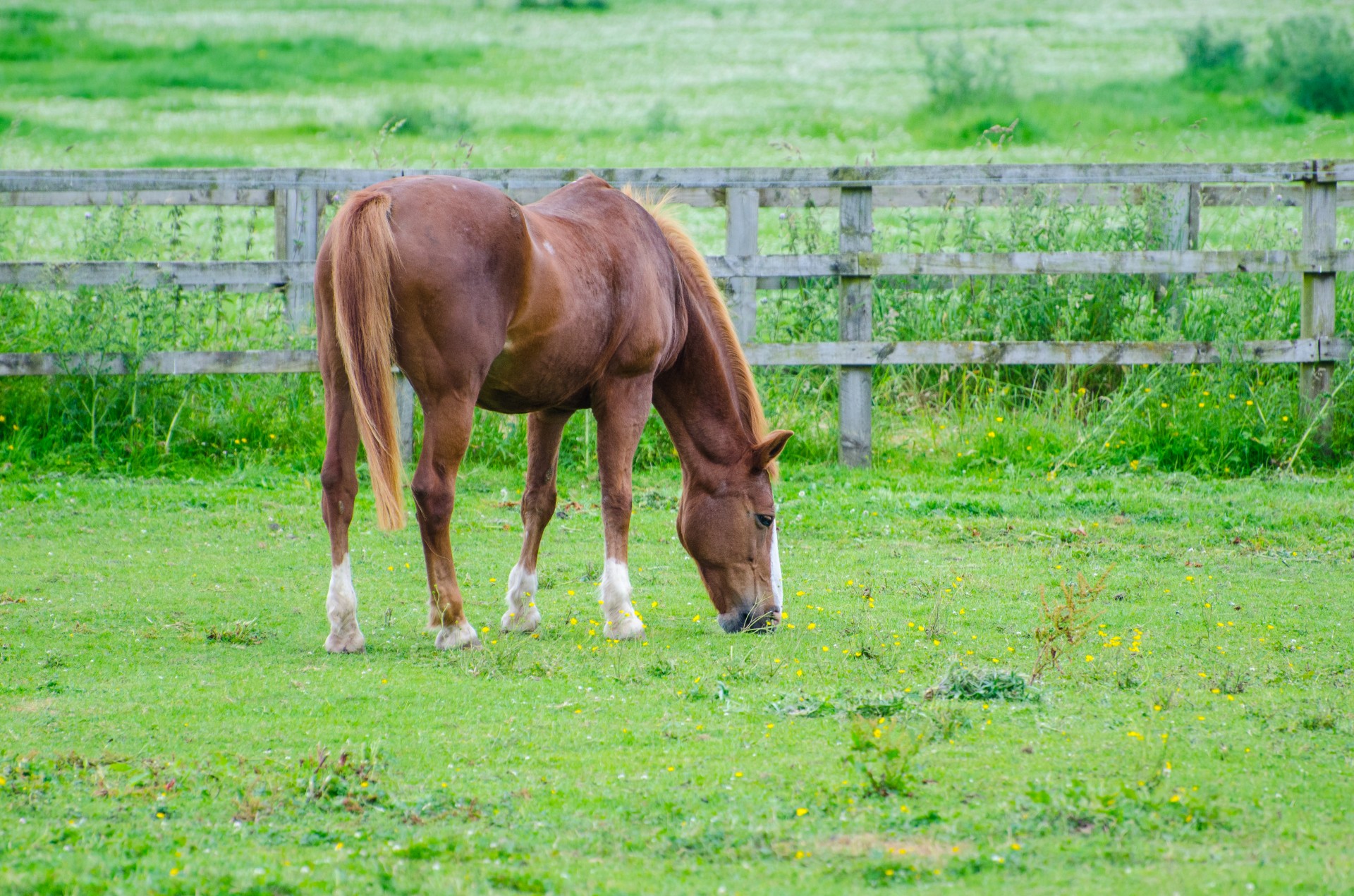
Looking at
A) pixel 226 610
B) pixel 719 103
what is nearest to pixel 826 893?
pixel 226 610

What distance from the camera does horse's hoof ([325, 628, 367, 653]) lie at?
502 centimetres

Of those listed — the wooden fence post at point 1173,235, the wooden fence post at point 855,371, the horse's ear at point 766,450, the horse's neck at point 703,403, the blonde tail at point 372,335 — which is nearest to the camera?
the blonde tail at point 372,335

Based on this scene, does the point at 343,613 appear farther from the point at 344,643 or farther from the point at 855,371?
the point at 855,371

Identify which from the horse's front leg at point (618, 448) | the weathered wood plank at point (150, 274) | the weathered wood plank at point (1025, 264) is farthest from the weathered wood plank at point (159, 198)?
the horse's front leg at point (618, 448)

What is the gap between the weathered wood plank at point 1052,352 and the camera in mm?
8688

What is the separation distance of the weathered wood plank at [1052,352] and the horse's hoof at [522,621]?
3.53 meters

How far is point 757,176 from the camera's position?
900 centimetres

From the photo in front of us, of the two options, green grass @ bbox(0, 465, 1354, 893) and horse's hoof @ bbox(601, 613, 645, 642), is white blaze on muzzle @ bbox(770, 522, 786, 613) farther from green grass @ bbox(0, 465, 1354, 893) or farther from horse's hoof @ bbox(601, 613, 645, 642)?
horse's hoof @ bbox(601, 613, 645, 642)

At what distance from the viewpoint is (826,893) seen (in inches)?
113

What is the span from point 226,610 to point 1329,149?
23.6m

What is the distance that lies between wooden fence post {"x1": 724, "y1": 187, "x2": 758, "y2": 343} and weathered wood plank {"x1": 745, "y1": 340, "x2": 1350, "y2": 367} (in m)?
0.42

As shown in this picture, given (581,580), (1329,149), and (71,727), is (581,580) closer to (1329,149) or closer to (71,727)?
(71,727)

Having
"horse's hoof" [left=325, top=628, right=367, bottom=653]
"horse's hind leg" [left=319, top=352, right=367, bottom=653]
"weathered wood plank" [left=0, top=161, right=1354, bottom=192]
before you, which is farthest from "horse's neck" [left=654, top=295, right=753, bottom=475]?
"weathered wood plank" [left=0, top=161, right=1354, bottom=192]

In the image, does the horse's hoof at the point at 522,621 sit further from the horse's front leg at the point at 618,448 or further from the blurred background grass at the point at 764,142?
the blurred background grass at the point at 764,142
